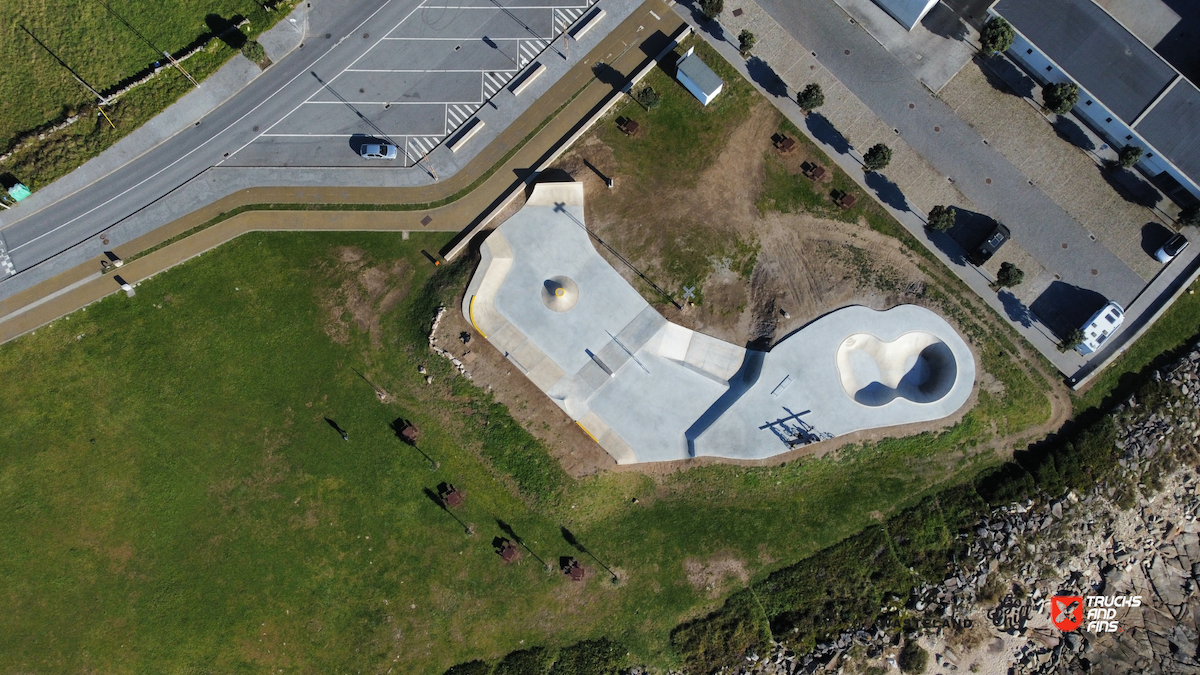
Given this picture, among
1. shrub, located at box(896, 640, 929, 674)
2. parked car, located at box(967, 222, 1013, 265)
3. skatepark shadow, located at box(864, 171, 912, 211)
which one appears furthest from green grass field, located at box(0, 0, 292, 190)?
shrub, located at box(896, 640, 929, 674)

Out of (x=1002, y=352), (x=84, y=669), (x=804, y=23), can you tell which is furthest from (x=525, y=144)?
(x=84, y=669)

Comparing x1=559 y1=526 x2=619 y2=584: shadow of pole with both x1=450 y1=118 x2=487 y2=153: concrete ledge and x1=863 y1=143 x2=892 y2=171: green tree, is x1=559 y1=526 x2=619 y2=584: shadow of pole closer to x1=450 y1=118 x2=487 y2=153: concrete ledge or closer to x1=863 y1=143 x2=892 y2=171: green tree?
x1=450 y1=118 x2=487 y2=153: concrete ledge

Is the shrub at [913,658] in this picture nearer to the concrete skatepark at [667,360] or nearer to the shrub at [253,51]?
the concrete skatepark at [667,360]

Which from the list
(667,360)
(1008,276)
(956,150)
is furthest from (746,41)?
(1008,276)

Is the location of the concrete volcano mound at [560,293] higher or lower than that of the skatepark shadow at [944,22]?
lower

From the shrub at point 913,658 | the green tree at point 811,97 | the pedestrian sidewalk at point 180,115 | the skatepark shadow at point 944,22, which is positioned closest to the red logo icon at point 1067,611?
the shrub at point 913,658

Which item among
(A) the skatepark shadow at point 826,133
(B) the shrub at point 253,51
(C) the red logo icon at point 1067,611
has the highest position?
(A) the skatepark shadow at point 826,133
